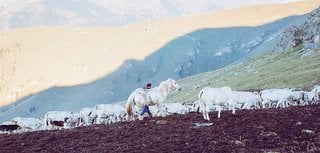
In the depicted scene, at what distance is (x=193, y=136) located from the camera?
2112 centimetres

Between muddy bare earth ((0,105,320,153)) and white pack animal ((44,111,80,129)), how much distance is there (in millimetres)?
11473

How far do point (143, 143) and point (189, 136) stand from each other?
2.07 metres

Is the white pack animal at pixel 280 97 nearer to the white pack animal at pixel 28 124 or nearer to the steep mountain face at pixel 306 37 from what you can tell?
the white pack animal at pixel 28 124

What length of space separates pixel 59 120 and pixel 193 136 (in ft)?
60.6

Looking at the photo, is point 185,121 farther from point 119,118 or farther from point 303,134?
point 119,118

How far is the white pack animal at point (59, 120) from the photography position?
121ft

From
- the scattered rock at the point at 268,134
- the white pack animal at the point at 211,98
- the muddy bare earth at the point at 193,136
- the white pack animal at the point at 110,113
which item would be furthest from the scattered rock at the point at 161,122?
the white pack animal at the point at 110,113

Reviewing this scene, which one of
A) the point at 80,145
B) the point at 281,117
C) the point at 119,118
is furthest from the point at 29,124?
the point at 281,117

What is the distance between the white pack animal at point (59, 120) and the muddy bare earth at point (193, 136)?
11.5 m

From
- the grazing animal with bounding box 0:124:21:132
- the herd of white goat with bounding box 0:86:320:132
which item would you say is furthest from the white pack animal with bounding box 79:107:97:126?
the grazing animal with bounding box 0:124:21:132

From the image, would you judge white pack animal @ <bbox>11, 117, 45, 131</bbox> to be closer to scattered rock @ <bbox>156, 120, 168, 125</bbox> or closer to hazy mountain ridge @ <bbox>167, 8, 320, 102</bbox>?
scattered rock @ <bbox>156, 120, 168, 125</bbox>

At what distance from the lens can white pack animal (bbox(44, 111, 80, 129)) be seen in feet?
121

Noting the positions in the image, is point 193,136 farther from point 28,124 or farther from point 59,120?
point 28,124

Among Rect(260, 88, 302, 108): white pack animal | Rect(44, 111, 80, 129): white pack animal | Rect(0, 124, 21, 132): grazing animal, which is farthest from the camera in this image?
Rect(260, 88, 302, 108): white pack animal
